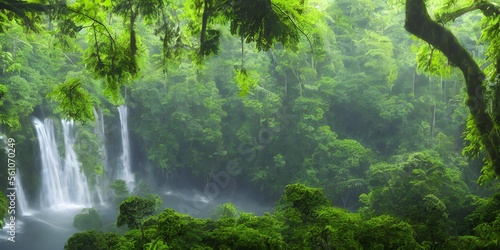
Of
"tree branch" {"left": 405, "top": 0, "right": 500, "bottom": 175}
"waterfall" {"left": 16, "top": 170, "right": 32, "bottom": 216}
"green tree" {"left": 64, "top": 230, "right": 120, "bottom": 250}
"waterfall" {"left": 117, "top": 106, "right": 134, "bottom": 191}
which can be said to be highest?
"waterfall" {"left": 117, "top": 106, "right": 134, "bottom": 191}

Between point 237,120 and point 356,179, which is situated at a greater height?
point 237,120

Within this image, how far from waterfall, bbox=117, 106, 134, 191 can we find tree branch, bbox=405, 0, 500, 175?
1622cm

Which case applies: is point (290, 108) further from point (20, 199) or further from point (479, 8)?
point (479, 8)

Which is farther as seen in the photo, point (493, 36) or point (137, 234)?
point (493, 36)

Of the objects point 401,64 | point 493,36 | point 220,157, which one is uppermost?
point 401,64

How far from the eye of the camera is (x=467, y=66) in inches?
169

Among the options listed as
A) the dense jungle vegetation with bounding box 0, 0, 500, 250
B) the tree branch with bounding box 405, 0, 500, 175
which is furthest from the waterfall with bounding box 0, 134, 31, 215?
the tree branch with bounding box 405, 0, 500, 175

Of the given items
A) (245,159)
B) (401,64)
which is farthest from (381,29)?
(245,159)

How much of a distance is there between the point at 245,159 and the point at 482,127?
14713mm

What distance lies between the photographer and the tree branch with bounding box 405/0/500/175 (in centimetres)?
402

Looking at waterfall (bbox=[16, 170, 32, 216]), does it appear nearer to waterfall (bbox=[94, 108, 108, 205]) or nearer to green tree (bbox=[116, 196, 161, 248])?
waterfall (bbox=[94, 108, 108, 205])

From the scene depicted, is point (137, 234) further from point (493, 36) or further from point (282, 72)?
point (282, 72)

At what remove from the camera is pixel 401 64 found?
740 inches

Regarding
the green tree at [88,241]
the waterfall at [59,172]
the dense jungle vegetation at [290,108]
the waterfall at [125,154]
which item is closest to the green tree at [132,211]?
the dense jungle vegetation at [290,108]
